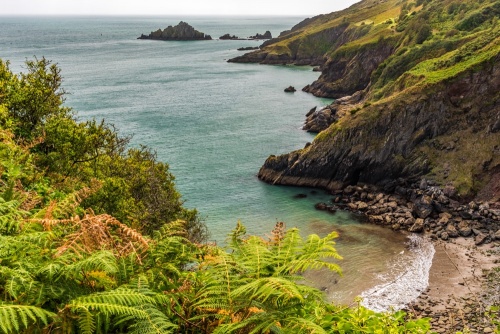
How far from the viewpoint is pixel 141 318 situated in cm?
485

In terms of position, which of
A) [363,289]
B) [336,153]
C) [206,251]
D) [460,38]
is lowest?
[363,289]

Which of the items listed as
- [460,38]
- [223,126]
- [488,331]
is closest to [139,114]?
[223,126]

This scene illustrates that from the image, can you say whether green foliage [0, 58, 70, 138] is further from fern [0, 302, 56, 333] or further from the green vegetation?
fern [0, 302, 56, 333]

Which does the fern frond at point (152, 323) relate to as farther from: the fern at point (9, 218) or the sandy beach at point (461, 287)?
the sandy beach at point (461, 287)

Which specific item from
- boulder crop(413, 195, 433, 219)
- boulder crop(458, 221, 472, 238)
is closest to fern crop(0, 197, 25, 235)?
boulder crop(458, 221, 472, 238)

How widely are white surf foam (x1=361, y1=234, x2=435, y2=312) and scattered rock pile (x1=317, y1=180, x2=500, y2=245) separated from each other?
3528 mm

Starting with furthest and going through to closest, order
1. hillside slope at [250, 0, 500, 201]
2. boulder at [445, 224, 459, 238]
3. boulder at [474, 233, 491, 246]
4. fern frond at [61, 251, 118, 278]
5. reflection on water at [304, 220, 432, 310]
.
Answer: hillside slope at [250, 0, 500, 201] < boulder at [445, 224, 459, 238] < boulder at [474, 233, 491, 246] < reflection on water at [304, 220, 432, 310] < fern frond at [61, 251, 118, 278]

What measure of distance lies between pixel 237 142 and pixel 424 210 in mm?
37899

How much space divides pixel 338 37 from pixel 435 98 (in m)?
132

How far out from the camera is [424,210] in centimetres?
4816

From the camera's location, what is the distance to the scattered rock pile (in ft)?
145

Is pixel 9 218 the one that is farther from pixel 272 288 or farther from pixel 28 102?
pixel 28 102

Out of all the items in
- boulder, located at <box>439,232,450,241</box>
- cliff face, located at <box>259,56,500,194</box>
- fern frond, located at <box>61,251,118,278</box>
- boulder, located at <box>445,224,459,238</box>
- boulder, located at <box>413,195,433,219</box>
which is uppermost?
fern frond, located at <box>61,251,118,278</box>

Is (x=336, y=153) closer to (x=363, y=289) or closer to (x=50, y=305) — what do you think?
(x=363, y=289)
